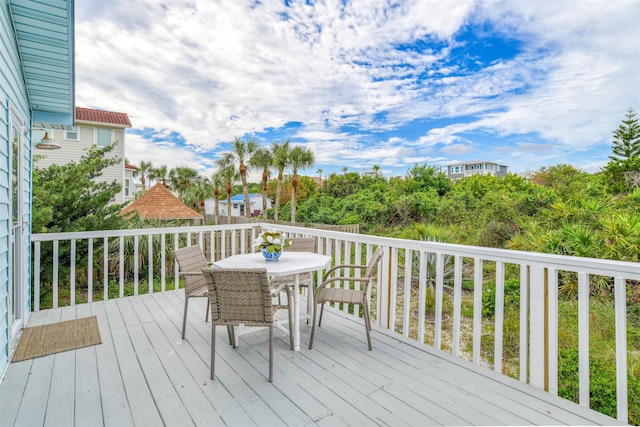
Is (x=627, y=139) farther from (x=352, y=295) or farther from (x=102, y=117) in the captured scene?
(x=102, y=117)

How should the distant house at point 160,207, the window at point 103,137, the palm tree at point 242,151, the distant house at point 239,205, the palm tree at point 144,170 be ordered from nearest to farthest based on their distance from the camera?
1. the distant house at point 160,207
2. the window at point 103,137
3. the palm tree at point 242,151
4. the palm tree at point 144,170
5. the distant house at point 239,205

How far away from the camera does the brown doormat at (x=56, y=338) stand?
8.80ft

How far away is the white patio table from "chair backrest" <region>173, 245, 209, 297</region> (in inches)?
10.4

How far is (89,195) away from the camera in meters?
7.07

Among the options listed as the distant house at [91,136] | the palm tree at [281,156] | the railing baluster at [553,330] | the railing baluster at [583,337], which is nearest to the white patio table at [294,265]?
the railing baluster at [553,330]

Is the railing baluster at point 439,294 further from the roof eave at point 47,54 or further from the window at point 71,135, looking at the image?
the window at point 71,135

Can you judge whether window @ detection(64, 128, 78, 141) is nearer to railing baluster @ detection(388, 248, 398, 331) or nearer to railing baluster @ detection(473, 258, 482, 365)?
railing baluster @ detection(388, 248, 398, 331)

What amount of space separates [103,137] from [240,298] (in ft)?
51.7

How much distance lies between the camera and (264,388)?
2.14 m

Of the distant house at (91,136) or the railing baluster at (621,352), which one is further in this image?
the distant house at (91,136)

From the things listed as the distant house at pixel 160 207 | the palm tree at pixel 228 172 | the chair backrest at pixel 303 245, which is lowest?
the chair backrest at pixel 303 245

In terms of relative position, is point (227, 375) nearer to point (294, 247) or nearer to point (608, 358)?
point (294, 247)

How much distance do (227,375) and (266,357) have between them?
373 millimetres

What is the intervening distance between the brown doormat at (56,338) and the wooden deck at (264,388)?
5.2 inches
